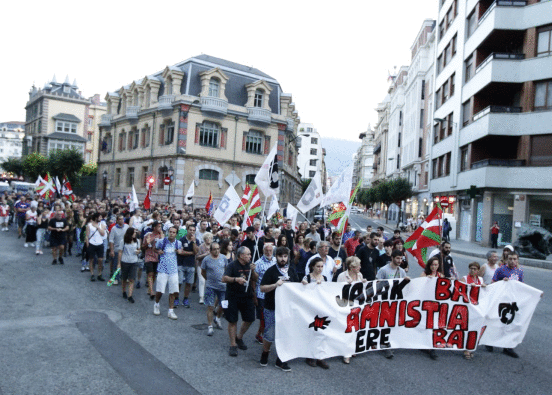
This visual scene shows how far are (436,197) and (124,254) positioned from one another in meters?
34.7

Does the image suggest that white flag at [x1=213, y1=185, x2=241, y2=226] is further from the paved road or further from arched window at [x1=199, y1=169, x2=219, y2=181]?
arched window at [x1=199, y1=169, x2=219, y2=181]

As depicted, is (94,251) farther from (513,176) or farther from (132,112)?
(132,112)

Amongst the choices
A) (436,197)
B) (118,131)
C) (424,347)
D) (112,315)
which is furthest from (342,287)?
(118,131)

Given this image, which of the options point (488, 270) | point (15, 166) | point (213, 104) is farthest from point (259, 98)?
point (15, 166)

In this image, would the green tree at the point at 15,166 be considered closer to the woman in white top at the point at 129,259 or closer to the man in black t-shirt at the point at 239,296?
the woman in white top at the point at 129,259

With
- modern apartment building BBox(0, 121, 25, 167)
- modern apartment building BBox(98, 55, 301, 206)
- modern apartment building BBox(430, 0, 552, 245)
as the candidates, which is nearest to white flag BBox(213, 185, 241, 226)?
modern apartment building BBox(430, 0, 552, 245)

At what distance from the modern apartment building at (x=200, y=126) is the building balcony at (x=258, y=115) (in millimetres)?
49

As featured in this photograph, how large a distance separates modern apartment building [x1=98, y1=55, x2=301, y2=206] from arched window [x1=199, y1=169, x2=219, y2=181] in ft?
0.05

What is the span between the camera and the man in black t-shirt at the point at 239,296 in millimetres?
6602

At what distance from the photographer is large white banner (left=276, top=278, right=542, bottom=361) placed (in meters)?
6.30

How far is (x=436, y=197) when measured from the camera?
39.6m

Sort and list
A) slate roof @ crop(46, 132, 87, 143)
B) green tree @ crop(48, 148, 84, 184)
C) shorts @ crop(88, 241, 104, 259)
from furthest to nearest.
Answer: slate roof @ crop(46, 132, 87, 143) < green tree @ crop(48, 148, 84, 184) < shorts @ crop(88, 241, 104, 259)

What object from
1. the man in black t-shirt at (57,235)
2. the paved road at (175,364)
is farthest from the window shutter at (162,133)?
the paved road at (175,364)

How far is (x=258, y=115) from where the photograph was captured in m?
36.8
